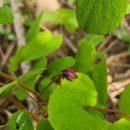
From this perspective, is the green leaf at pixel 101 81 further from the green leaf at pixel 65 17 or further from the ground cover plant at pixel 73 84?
the green leaf at pixel 65 17

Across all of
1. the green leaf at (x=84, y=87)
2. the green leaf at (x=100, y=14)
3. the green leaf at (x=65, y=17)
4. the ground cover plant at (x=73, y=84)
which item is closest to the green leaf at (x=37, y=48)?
the ground cover plant at (x=73, y=84)

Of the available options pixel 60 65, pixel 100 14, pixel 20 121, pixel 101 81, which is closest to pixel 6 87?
pixel 20 121

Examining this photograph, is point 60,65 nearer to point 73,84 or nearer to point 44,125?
point 73,84

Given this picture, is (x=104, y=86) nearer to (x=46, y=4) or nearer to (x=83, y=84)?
(x=83, y=84)

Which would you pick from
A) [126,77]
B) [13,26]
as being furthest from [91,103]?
[13,26]

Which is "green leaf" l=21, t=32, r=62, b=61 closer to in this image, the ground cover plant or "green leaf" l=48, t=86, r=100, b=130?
the ground cover plant

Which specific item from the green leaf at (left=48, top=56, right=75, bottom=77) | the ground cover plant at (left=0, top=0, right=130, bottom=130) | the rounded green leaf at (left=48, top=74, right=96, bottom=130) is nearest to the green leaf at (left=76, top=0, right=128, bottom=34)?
the ground cover plant at (left=0, top=0, right=130, bottom=130)
